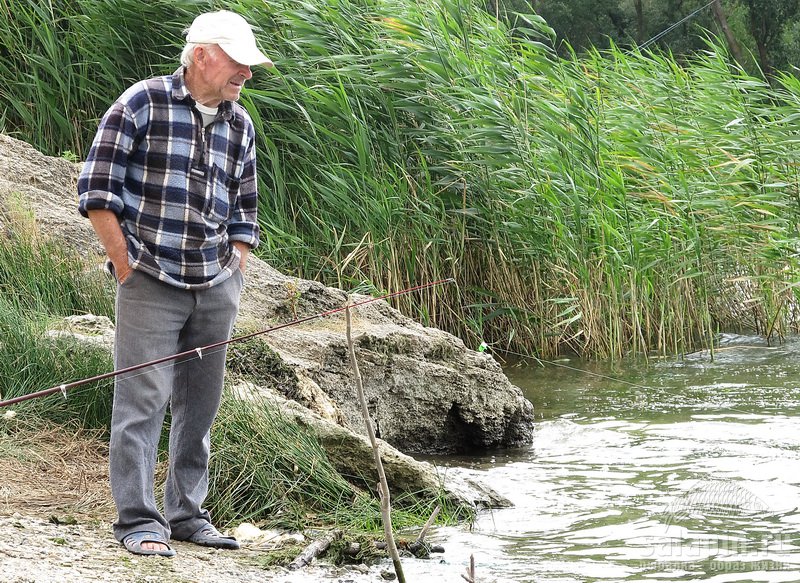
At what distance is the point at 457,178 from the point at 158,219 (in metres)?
5.19

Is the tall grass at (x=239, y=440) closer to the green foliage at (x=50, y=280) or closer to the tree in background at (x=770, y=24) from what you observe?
the green foliage at (x=50, y=280)

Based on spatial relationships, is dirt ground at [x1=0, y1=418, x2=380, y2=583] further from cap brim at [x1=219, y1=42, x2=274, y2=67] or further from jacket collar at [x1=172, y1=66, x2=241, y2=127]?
cap brim at [x1=219, y1=42, x2=274, y2=67]

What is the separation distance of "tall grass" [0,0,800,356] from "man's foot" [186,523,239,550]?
4.18 metres

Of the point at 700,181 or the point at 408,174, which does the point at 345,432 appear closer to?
the point at 408,174

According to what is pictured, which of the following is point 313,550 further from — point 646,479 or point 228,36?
point 646,479

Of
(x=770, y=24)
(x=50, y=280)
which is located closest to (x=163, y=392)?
(x=50, y=280)

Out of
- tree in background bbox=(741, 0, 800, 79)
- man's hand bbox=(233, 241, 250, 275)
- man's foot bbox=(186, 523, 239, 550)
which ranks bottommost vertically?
man's foot bbox=(186, 523, 239, 550)

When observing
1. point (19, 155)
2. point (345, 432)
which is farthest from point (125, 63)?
point (345, 432)

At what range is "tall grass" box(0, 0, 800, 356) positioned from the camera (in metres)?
8.23

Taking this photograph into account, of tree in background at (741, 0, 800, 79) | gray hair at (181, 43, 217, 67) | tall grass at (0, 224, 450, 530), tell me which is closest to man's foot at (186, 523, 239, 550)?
tall grass at (0, 224, 450, 530)

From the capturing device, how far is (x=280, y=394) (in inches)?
Result: 207

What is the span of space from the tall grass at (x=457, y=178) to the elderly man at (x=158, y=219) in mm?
4267

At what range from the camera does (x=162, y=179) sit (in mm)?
3578

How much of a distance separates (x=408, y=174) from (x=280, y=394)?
11.8ft
